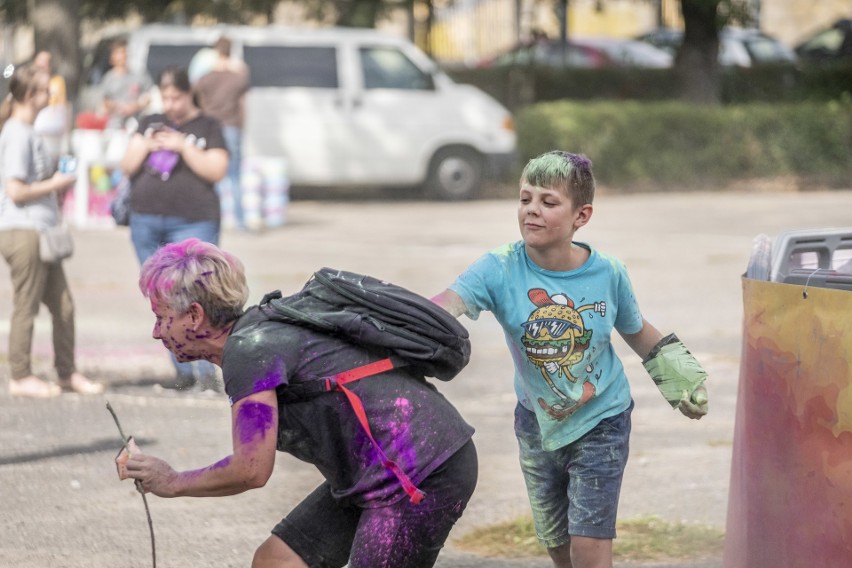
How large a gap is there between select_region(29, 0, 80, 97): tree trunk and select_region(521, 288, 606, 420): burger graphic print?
15.2 metres

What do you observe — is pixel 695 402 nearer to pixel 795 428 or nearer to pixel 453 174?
pixel 795 428

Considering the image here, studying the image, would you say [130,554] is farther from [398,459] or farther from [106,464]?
[398,459]

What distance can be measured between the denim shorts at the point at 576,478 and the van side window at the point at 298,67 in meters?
14.9

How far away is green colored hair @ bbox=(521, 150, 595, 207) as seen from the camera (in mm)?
3881

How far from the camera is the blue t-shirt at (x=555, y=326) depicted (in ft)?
12.8

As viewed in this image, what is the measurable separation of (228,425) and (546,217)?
12.1ft

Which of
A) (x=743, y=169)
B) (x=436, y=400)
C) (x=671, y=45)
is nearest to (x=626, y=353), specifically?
(x=436, y=400)

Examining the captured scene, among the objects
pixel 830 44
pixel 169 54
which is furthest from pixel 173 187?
pixel 830 44

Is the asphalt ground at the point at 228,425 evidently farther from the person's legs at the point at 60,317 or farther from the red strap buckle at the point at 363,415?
the red strap buckle at the point at 363,415

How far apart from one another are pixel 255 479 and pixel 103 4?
1965 centimetres

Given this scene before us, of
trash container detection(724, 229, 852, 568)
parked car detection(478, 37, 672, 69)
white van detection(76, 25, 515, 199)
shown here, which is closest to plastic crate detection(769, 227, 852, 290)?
trash container detection(724, 229, 852, 568)

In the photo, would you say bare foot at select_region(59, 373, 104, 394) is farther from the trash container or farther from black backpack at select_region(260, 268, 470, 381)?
black backpack at select_region(260, 268, 470, 381)

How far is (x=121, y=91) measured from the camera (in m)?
16.5

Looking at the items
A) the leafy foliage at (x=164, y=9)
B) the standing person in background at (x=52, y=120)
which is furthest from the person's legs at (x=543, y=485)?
the leafy foliage at (x=164, y=9)
